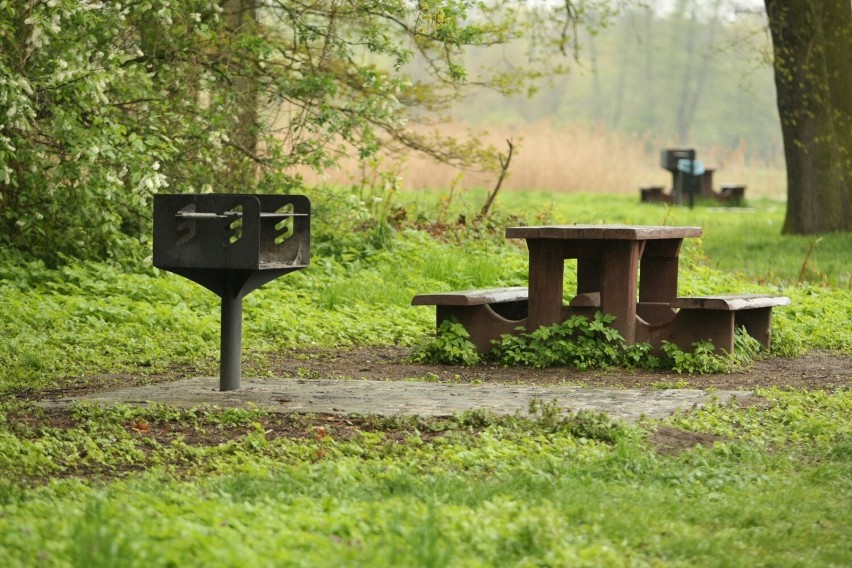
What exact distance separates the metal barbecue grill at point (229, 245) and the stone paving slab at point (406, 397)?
12.8 inches

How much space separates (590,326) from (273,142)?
5.34m

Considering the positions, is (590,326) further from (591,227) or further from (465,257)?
(465,257)

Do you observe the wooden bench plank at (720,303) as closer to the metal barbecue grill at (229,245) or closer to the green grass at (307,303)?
the green grass at (307,303)

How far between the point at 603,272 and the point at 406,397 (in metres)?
2.36

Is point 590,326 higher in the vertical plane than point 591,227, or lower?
lower

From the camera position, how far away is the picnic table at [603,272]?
328 inches

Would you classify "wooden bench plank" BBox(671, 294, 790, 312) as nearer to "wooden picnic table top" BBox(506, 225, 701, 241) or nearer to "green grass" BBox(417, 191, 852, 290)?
"wooden picnic table top" BBox(506, 225, 701, 241)

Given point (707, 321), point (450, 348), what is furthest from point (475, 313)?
point (707, 321)

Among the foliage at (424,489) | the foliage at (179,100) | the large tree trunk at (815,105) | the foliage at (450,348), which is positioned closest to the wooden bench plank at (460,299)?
the foliage at (450,348)

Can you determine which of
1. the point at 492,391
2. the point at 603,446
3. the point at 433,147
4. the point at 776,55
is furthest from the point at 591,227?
the point at 776,55

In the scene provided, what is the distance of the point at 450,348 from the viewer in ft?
28.3

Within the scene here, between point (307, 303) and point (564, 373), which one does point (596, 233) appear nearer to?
point (564, 373)

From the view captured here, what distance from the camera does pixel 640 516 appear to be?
14.1ft

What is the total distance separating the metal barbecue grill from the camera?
6.64 meters
